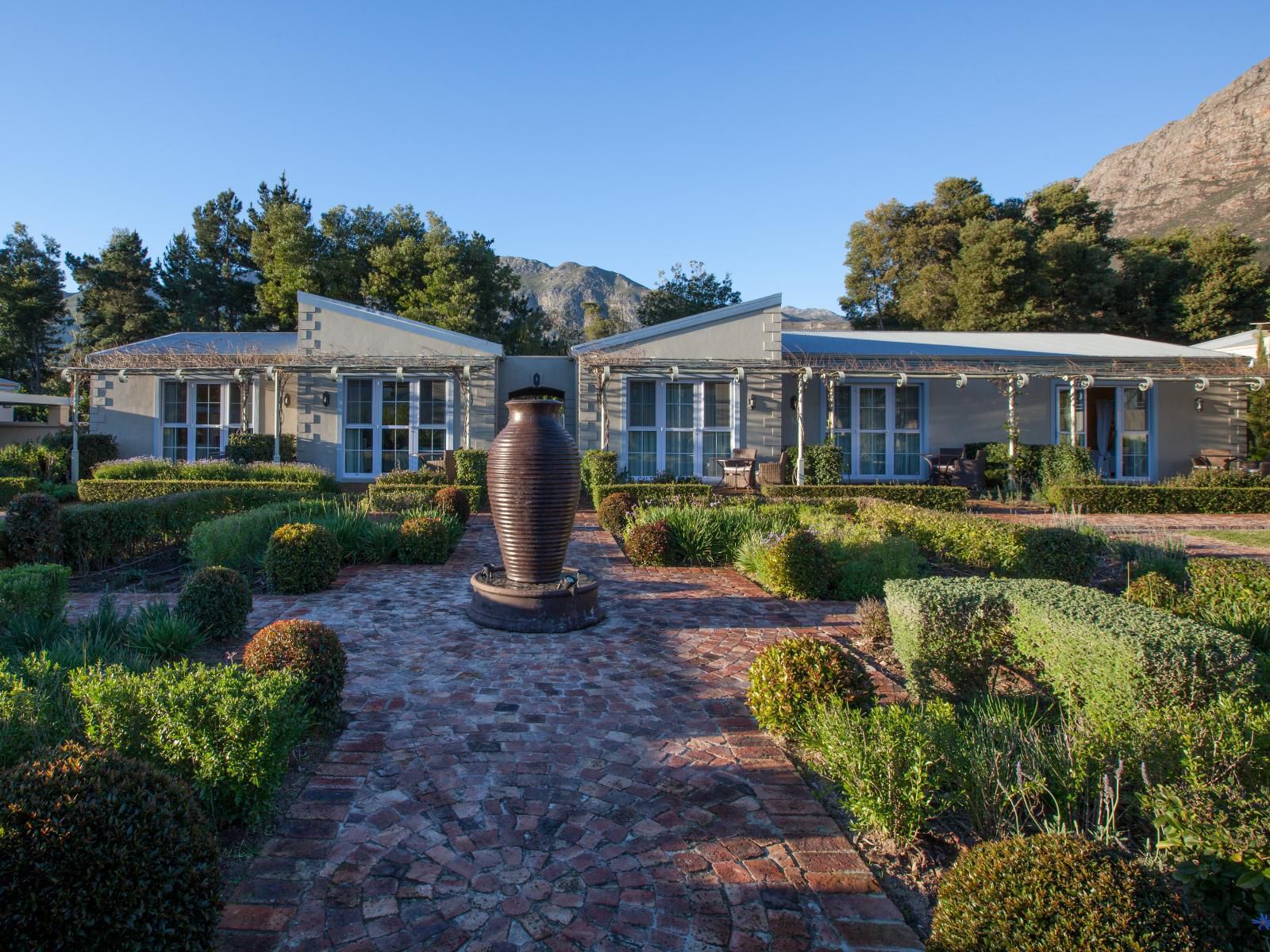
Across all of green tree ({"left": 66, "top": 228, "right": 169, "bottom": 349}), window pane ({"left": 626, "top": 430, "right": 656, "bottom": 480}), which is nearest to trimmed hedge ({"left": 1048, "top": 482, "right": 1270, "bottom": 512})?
window pane ({"left": 626, "top": 430, "right": 656, "bottom": 480})

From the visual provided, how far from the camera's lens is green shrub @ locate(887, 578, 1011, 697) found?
4062 millimetres

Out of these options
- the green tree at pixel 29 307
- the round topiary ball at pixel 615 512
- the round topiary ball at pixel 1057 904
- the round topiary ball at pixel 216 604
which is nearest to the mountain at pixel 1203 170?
the round topiary ball at pixel 615 512

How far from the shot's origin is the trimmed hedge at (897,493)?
41.6 feet

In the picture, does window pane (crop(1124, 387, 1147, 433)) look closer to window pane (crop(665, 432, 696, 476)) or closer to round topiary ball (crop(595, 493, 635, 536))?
window pane (crop(665, 432, 696, 476))

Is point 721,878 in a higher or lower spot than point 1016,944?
lower

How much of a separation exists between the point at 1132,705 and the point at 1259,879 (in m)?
1.23

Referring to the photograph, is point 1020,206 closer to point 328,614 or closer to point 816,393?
point 816,393

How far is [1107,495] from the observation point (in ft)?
43.4

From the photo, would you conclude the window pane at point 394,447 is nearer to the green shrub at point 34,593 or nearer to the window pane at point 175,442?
the window pane at point 175,442

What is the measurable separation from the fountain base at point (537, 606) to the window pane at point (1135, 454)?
55.3ft

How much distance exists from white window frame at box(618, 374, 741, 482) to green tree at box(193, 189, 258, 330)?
921 inches

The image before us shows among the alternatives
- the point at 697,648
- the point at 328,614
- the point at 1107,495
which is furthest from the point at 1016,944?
the point at 1107,495

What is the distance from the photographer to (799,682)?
147 inches

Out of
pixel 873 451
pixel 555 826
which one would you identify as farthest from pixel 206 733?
pixel 873 451
